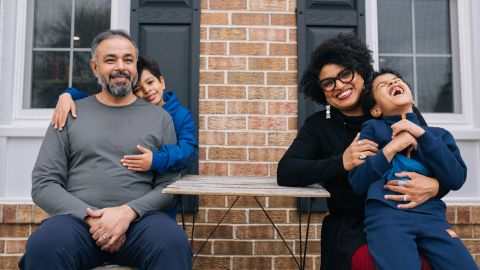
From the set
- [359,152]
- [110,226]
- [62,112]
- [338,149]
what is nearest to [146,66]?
[62,112]

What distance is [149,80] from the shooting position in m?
2.30

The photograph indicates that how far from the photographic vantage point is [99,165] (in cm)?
198

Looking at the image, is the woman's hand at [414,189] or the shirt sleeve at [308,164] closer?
the woman's hand at [414,189]

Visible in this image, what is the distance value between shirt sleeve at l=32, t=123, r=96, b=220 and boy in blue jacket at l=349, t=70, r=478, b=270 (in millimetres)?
1175

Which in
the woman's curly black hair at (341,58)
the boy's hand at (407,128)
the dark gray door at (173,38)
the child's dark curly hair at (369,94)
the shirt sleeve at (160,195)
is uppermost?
the dark gray door at (173,38)

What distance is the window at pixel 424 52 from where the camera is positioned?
9.90 feet

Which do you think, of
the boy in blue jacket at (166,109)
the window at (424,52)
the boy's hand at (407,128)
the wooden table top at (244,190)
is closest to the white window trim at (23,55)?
the boy in blue jacket at (166,109)

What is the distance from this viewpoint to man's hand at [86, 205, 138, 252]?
1.74 metres

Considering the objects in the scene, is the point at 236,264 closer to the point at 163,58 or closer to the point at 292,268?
the point at 292,268

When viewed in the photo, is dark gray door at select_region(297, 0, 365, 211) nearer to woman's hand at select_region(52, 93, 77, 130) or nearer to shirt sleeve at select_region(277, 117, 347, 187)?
shirt sleeve at select_region(277, 117, 347, 187)

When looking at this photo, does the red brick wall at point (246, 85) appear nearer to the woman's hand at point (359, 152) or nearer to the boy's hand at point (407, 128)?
the woman's hand at point (359, 152)

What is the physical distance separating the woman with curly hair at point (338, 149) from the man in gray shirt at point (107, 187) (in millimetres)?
600

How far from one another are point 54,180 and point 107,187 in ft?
0.75

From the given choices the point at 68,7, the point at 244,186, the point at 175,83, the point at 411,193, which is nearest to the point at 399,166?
the point at 411,193
